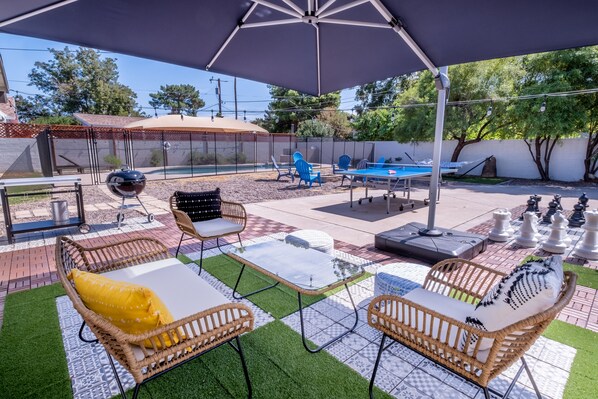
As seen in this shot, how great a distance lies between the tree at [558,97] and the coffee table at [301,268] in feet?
35.2

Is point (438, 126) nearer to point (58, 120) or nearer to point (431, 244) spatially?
point (431, 244)

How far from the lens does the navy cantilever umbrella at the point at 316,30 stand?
207cm

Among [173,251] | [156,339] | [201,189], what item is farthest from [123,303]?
[201,189]

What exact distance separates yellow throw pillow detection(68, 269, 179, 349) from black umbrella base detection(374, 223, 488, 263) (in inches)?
118

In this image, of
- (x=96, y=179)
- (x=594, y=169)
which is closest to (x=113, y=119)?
(x=96, y=179)

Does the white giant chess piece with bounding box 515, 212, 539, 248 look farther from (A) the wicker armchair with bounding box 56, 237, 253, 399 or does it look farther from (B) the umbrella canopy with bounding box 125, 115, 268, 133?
(B) the umbrella canopy with bounding box 125, 115, 268, 133

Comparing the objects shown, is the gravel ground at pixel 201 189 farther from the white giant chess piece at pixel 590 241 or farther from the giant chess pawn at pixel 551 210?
the white giant chess piece at pixel 590 241

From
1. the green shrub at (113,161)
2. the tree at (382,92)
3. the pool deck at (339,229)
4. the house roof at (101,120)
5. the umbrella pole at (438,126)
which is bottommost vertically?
the pool deck at (339,229)

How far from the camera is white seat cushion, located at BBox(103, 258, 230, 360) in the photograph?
1.76 m

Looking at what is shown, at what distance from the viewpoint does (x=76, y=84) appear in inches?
993

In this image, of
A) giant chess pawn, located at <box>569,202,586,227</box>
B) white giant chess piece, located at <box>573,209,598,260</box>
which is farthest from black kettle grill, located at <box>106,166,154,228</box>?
giant chess pawn, located at <box>569,202,586,227</box>

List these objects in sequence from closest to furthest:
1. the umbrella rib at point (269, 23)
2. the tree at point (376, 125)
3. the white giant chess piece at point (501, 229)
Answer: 1. the umbrella rib at point (269, 23)
2. the white giant chess piece at point (501, 229)
3. the tree at point (376, 125)

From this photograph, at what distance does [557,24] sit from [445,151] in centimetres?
1385

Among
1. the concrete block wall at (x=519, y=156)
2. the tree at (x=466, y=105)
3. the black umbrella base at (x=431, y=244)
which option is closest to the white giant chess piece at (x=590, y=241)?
the black umbrella base at (x=431, y=244)
